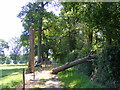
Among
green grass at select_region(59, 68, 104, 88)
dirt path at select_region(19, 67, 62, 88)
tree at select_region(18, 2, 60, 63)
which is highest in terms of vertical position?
tree at select_region(18, 2, 60, 63)

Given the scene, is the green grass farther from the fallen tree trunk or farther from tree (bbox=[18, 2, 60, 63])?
tree (bbox=[18, 2, 60, 63])

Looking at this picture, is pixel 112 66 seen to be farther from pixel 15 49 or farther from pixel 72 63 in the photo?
pixel 15 49

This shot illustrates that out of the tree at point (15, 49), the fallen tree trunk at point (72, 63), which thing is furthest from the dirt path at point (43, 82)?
the tree at point (15, 49)

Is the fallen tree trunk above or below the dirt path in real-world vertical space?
above

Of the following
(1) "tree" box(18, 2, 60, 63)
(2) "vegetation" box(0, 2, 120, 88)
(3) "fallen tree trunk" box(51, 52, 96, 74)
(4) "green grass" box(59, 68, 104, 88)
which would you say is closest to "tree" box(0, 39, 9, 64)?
(2) "vegetation" box(0, 2, 120, 88)

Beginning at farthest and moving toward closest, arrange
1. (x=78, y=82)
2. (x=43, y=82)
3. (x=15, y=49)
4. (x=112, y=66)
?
(x=15, y=49) < (x=43, y=82) < (x=78, y=82) < (x=112, y=66)

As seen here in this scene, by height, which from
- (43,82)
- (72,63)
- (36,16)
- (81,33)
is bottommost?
(43,82)

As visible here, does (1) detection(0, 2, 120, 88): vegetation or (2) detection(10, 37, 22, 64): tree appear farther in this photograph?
(2) detection(10, 37, 22, 64): tree

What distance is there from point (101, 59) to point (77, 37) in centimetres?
1796

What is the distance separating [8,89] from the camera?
6.25 metres

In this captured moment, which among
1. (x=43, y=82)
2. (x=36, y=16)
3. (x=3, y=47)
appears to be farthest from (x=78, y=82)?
(x=3, y=47)

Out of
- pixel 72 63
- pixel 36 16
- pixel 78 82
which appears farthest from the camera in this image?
pixel 36 16

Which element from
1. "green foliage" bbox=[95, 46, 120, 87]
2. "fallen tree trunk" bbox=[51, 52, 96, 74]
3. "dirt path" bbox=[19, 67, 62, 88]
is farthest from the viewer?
"fallen tree trunk" bbox=[51, 52, 96, 74]

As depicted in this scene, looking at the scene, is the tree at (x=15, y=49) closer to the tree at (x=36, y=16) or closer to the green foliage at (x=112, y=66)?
the tree at (x=36, y=16)
